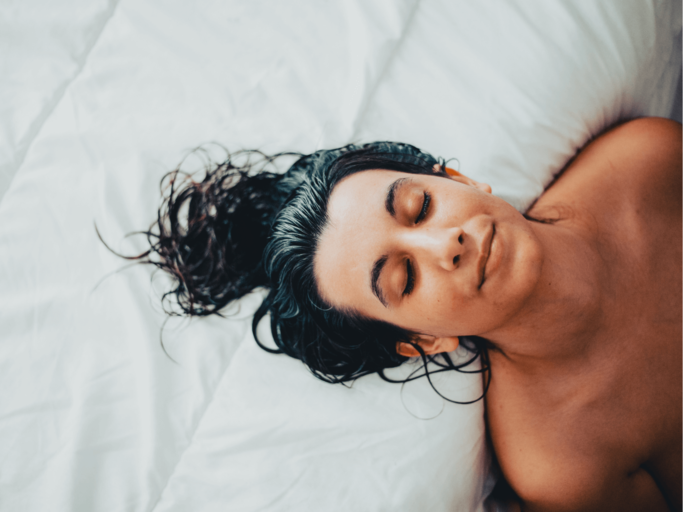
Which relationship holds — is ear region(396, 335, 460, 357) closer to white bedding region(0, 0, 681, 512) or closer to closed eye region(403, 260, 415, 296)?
white bedding region(0, 0, 681, 512)

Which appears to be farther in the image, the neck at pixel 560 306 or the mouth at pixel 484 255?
the neck at pixel 560 306

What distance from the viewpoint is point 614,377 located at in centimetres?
134

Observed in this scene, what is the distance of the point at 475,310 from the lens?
1108mm

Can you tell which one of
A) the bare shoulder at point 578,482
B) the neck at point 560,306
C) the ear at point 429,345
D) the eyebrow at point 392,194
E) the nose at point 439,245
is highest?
the eyebrow at point 392,194

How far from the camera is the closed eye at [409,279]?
1.14 metres

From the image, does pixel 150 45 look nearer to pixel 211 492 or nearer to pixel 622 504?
pixel 211 492

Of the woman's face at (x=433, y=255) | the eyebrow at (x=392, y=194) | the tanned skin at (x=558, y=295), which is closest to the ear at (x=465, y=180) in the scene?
the tanned skin at (x=558, y=295)

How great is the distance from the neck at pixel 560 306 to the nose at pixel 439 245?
32 centimetres

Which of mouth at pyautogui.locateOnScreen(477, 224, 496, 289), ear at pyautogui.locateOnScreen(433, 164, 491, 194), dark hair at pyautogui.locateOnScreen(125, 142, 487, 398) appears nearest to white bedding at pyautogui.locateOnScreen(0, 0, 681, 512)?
dark hair at pyautogui.locateOnScreen(125, 142, 487, 398)

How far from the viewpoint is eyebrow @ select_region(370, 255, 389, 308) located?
3.69ft

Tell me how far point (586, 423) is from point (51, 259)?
1.73 metres

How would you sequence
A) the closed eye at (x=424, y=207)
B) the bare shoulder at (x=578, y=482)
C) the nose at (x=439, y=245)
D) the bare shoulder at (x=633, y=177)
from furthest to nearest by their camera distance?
the bare shoulder at (x=633, y=177), the bare shoulder at (x=578, y=482), the closed eye at (x=424, y=207), the nose at (x=439, y=245)

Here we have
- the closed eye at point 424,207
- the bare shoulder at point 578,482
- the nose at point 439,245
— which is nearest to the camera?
the nose at point 439,245

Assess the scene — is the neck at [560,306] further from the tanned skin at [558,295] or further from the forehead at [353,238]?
the forehead at [353,238]
